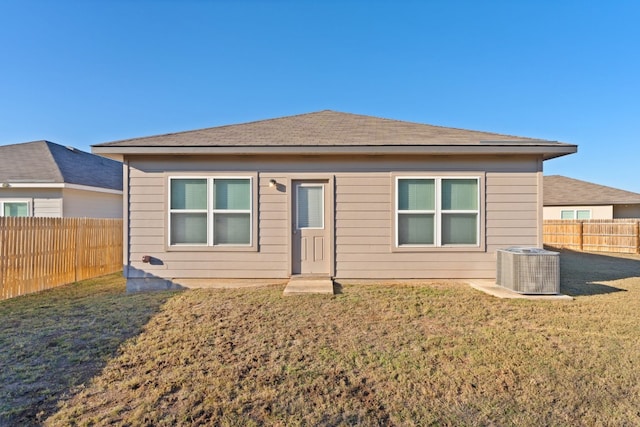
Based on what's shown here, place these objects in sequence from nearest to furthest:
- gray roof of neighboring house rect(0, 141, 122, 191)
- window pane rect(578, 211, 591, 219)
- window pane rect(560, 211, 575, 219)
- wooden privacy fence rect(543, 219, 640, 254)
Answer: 1. gray roof of neighboring house rect(0, 141, 122, 191)
2. wooden privacy fence rect(543, 219, 640, 254)
3. window pane rect(578, 211, 591, 219)
4. window pane rect(560, 211, 575, 219)

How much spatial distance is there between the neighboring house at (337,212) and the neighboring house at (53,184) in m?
5.89

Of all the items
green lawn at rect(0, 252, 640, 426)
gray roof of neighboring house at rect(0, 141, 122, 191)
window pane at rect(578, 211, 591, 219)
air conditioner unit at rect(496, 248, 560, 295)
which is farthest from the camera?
window pane at rect(578, 211, 591, 219)

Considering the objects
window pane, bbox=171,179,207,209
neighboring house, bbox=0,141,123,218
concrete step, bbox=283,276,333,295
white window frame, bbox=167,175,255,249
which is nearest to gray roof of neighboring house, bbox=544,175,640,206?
concrete step, bbox=283,276,333,295

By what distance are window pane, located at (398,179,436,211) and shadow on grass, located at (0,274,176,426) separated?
499 cm

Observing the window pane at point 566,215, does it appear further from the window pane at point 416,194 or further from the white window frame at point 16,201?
the white window frame at point 16,201

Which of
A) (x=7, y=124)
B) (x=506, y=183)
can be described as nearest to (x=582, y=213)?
(x=506, y=183)

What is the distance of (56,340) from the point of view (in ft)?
13.1

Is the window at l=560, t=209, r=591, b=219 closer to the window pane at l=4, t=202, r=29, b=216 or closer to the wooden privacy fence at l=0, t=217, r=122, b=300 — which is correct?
the wooden privacy fence at l=0, t=217, r=122, b=300

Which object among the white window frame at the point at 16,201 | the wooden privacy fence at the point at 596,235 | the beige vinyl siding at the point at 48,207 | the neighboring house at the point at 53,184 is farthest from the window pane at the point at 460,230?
the wooden privacy fence at the point at 596,235

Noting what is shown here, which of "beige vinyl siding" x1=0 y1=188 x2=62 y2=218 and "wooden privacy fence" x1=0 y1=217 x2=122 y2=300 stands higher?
"beige vinyl siding" x1=0 y1=188 x2=62 y2=218

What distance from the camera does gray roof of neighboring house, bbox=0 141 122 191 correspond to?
34.6 ft

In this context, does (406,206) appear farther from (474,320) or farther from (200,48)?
(200,48)

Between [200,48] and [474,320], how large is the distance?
12.7 metres

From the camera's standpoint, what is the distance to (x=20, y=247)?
21.5ft
